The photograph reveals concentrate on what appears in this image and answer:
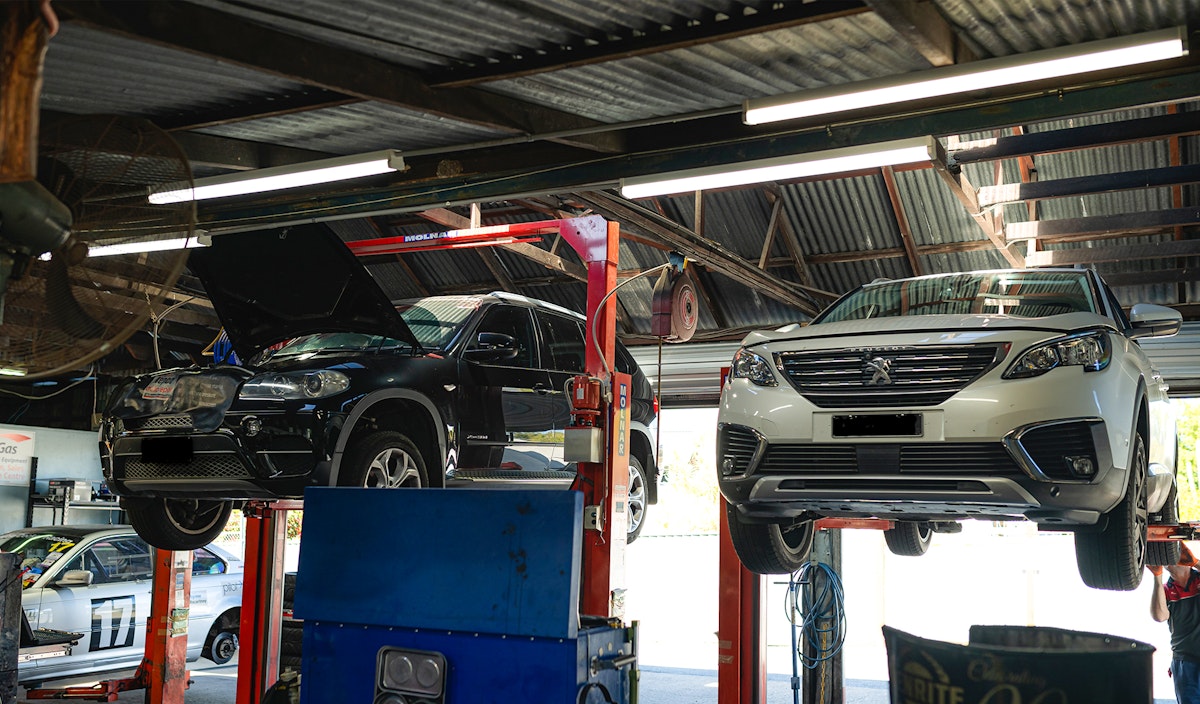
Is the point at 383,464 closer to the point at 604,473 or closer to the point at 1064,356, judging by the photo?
the point at 604,473

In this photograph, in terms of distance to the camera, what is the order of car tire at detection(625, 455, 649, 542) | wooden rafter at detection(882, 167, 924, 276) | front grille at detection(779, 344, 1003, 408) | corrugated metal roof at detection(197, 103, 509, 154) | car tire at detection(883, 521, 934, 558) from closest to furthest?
front grille at detection(779, 344, 1003, 408) < corrugated metal roof at detection(197, 103, 509, 154) < car tire at detection(883, 521, 934, 558) < car tire at detection(625, 455, 649, 542) < wooden rafter at detection(882, 167, 924, 276)

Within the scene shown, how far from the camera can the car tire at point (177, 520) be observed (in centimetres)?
677

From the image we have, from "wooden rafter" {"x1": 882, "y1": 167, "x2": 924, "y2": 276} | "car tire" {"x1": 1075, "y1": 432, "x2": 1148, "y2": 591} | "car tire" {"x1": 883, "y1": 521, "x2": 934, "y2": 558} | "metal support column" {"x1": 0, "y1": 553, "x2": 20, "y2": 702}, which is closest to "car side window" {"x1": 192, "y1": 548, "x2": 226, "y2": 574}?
"metal support column" {"x1": 0, "y1": 553, "x2": 20, "y2": 702}

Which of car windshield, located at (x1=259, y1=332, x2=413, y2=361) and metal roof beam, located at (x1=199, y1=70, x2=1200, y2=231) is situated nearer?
metal roof beam, located at (x1=199, y1=70, x2=1200, y2=231)

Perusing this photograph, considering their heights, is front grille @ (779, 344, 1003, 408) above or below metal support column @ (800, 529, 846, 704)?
above

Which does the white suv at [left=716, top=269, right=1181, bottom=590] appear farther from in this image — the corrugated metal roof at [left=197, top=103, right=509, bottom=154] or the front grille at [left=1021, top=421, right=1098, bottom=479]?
the corrugated metal roof at [left=197, top=103, right=509, bottom=154]

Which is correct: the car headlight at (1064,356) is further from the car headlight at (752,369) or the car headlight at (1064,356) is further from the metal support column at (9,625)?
the metal support column at (9,625)

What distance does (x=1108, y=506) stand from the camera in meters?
4.25

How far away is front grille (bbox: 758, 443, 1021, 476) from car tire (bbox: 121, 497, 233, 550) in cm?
416

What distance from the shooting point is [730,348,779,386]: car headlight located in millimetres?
4766

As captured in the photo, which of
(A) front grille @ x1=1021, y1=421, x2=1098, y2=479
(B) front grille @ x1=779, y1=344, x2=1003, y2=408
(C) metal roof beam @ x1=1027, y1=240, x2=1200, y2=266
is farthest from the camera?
(C) metal roof beam @ x1=1027, y1=240, x2=1200, y2=266

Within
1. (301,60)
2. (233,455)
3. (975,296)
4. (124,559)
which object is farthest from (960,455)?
(124,559)

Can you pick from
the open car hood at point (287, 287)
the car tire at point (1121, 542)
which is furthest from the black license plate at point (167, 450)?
the car tire at point (1121, 542)

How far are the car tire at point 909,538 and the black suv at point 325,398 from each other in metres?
2.29
